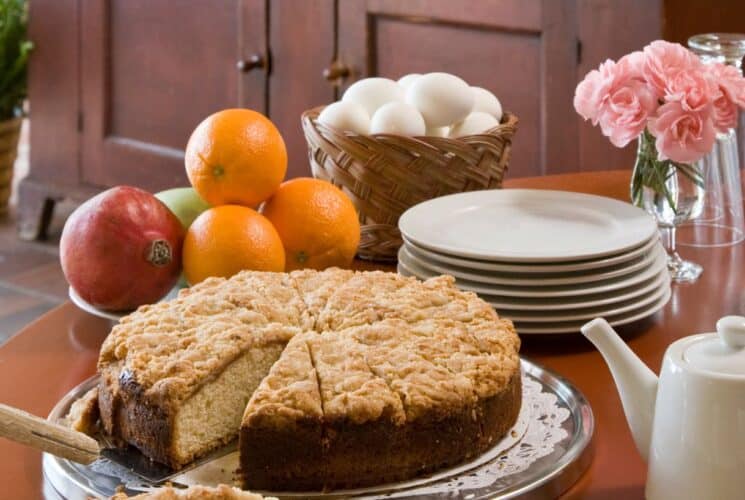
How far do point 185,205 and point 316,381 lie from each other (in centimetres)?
51

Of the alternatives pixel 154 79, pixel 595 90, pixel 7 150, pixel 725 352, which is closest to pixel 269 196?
pixel 595 90

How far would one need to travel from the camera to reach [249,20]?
316 cm

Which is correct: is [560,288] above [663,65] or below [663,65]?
below

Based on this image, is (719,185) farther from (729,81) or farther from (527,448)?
(527,448)

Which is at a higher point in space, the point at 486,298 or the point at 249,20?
the point at 249,20

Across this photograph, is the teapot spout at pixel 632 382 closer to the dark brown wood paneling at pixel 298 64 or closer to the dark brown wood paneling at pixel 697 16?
the dark brown wood paneling at pixel 697 16

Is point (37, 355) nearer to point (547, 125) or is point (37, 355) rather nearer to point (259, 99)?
point (547, 125)

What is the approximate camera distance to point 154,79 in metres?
3.44

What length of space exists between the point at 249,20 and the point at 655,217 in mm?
1855

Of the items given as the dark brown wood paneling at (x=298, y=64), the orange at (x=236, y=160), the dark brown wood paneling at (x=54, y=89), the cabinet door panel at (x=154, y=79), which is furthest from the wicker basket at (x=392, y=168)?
the dark brown wood paneling at (x=54, y=89)

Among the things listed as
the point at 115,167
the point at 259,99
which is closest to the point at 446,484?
the point at 259,99

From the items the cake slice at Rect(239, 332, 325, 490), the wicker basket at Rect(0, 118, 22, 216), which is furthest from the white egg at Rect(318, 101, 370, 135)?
the wicker basket at Rect(0, 118, 22, 216)

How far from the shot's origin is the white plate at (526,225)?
133 centimetres

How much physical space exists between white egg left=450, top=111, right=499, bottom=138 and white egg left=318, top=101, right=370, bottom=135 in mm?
122
